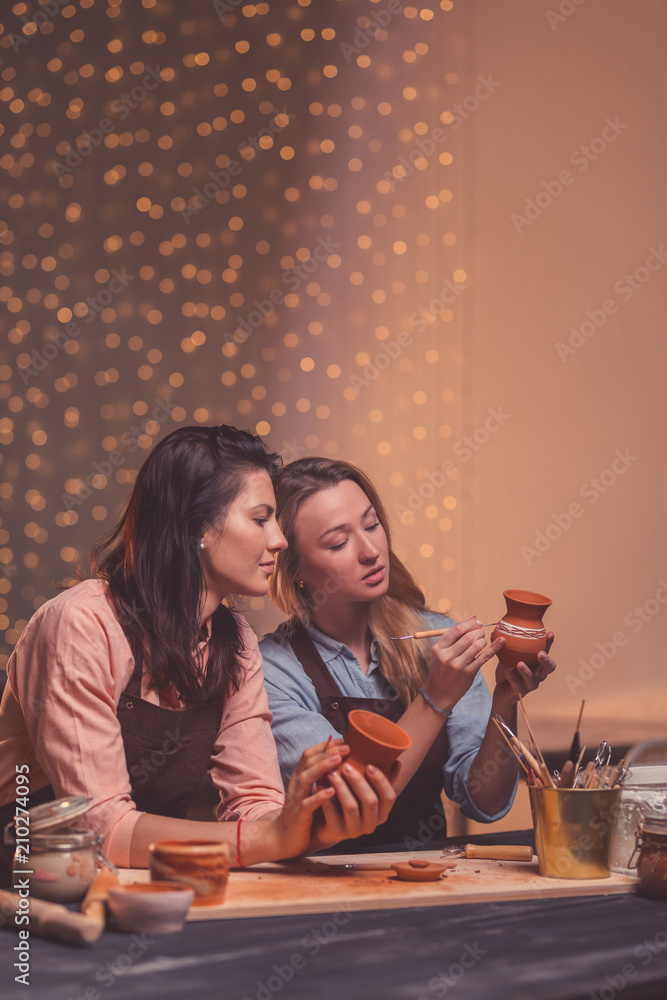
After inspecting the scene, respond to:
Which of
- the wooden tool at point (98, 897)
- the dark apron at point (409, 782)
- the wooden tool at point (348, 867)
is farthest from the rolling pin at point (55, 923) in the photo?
the dark apron at point (409, 782)

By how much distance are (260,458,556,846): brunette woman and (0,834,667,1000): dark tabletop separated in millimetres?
694

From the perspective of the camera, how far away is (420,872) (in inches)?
47.1

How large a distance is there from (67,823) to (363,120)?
10.5 ft

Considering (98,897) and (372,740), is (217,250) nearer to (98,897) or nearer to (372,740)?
(372,740)

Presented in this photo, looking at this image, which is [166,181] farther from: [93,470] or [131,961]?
[131,961]

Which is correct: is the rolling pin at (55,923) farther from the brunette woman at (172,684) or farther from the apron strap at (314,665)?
the apron strap at (314,665)

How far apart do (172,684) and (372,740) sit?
0.44 metres

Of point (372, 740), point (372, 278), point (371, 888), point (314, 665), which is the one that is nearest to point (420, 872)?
point (371, 888)

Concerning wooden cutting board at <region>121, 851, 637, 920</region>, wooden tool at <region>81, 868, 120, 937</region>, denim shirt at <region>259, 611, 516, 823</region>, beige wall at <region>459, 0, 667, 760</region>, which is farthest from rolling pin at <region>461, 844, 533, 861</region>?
beige wall at <region>459, 0, 667, 760</region>

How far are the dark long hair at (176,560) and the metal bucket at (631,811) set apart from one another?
62 centimetres

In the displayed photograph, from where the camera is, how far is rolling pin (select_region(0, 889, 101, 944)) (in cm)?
91

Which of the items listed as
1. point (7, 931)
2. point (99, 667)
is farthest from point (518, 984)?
point (99, 667)

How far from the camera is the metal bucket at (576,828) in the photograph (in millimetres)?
1200

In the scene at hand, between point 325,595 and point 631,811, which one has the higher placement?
point 325,595
